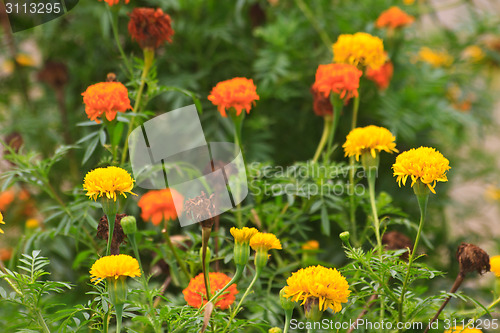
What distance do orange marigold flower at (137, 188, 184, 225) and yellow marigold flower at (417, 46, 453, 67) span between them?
86cm

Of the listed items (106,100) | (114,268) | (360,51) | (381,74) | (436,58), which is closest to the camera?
(114,268)

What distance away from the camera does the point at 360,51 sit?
→ 2.22ft

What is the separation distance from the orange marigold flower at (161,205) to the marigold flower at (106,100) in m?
0.10

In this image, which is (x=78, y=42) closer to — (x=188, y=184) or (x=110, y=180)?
(x=188, y=184)

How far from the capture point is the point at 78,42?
Result: 1198 millimetres

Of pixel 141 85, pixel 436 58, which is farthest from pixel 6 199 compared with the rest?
pixel 436 58

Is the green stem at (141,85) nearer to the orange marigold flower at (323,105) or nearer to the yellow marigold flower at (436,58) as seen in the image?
the orange marigold flower at (323,105)

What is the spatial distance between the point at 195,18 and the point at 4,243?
1.72ft

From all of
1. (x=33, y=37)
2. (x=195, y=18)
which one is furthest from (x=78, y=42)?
(x=195, y=18)

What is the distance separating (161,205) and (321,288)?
0.74 feet

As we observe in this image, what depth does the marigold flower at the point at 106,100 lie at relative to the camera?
0.55m

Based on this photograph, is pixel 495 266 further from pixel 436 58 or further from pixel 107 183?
pixel 436 58

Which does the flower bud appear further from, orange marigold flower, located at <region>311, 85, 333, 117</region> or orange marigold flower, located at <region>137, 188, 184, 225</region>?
orange marigold flower, located at <region>311, 85, 333, 117</region>

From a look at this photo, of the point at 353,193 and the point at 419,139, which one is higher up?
the point at 353,193
